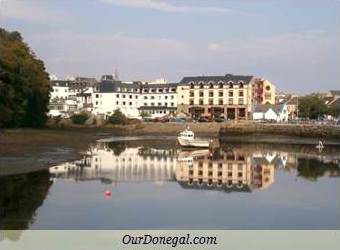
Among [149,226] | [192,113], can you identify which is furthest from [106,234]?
[192,113]

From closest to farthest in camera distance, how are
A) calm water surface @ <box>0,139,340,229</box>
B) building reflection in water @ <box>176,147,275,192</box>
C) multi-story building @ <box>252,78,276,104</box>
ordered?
1. calm water surface @ <box>0,139,340,229</box>
2. building reflection in water @ <box>176,147,275,192</box>
3. multi-story building @ <box>252,78,276,104</box>

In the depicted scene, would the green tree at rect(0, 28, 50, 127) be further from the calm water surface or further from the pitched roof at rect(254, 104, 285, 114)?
the pitched roof at rect(254, 104, 285, 114)

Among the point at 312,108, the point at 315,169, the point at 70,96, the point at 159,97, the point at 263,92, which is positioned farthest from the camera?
the point at 312,108

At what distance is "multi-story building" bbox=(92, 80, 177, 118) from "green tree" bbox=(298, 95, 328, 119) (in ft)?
64.6

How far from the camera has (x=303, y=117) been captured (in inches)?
2000

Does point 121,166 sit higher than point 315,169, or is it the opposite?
point 121,166

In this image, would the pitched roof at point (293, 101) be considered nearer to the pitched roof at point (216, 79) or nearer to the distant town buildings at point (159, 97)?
the distant town buildings at point (159, 97)

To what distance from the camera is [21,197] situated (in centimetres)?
1233

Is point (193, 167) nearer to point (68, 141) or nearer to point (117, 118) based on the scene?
point (68, 141)

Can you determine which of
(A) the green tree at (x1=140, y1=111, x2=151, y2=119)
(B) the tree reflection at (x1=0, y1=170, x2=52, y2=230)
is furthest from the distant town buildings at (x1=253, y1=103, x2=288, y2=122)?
(B) the tree reflection at (x1=0, y1=170, x2=52, y2=230)

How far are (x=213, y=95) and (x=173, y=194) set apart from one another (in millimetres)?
18202

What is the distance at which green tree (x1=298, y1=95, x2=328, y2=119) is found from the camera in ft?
164

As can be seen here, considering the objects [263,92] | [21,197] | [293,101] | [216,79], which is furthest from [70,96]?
[293,101]

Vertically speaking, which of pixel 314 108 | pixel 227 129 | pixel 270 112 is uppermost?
pixel 314 108
